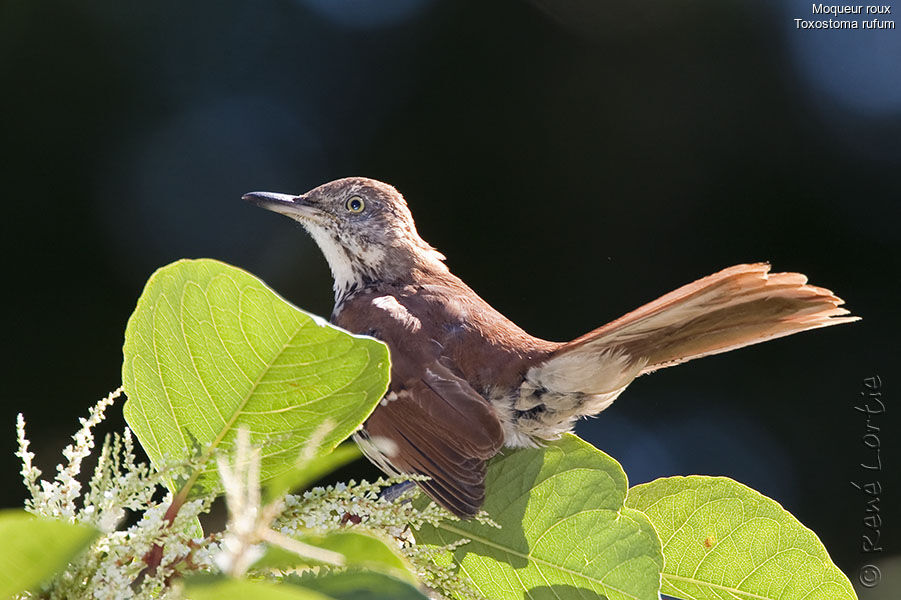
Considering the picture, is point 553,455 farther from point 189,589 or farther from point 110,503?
point 189,589

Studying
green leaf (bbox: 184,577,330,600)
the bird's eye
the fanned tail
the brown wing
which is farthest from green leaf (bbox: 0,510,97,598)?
the bird's eye

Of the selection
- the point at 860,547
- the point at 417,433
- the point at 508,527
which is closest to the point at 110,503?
the point at 508,527

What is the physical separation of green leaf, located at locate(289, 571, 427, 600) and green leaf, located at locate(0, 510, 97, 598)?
21 cm

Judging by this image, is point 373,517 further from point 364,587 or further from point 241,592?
point 241,592

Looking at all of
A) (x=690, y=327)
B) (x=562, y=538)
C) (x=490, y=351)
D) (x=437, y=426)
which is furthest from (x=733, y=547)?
(x=490, y=351)

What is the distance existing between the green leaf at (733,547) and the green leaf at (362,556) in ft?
2.52

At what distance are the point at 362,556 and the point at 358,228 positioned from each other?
125 inches

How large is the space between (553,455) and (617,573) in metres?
0.28

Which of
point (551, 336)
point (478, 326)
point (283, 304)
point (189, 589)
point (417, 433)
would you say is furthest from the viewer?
point (551, 336)

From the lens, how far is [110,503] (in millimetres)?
1054

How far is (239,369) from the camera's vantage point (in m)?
1.07

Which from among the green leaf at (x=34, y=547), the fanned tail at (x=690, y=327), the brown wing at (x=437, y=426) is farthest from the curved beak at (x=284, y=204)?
the green leaf at (x=34, y=547)

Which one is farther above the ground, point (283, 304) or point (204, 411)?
point (283, 304)

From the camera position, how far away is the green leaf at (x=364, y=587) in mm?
758
